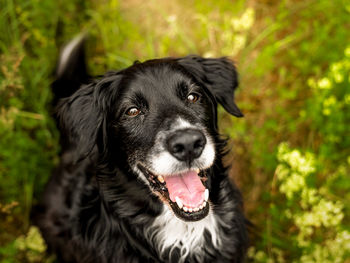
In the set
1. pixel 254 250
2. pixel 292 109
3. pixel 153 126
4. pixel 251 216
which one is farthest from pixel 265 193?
pixel 153 126

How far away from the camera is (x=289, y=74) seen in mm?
4391

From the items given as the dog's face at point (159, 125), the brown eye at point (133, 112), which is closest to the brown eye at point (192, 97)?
the dog's face at point (159, 125)

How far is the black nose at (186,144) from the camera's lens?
91.4 inches

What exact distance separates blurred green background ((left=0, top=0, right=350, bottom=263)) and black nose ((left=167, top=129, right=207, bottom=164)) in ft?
2.81

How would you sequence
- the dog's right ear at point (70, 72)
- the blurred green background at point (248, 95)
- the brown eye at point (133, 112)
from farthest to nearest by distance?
the dog's right ear at point (70, 72) < the blurred green background at point (248, 95) < the brown eye at point (133, 112)

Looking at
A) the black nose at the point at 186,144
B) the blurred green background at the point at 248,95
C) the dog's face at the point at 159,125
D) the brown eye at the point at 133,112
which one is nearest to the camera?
the black nose at the point at 186,144

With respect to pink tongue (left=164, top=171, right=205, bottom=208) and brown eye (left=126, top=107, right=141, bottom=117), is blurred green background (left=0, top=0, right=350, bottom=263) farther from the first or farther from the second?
brown eye (left=126, top=107, right=141, bottom=117)

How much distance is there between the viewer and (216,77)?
2.96 m

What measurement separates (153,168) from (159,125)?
11.4 inches

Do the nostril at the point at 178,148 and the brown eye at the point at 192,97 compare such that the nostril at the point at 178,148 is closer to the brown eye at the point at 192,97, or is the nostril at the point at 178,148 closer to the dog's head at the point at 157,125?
the dog's head at the point at 157,125

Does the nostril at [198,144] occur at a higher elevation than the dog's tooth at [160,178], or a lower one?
higher

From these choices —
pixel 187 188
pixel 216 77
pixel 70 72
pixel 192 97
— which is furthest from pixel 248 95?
pixel 187 188

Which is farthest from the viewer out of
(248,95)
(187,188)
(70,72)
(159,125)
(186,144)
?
(248,95)

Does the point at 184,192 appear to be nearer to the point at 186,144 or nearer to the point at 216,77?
the point at 186,144
